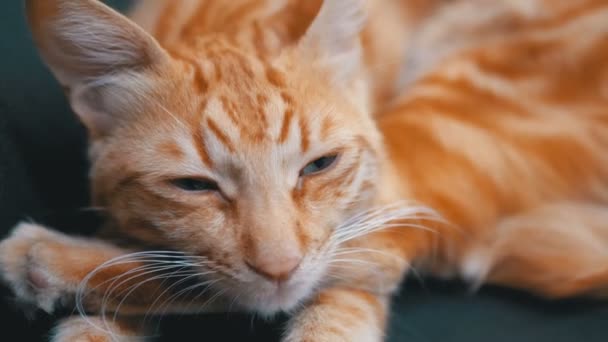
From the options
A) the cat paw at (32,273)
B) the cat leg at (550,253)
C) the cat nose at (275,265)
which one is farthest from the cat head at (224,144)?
the cat leg at (550,253)

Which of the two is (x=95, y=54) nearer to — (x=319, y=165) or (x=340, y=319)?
(x=319, y=165)

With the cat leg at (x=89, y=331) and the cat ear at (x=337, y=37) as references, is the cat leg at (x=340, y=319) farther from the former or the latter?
the cat ear at (x=337, y=37)

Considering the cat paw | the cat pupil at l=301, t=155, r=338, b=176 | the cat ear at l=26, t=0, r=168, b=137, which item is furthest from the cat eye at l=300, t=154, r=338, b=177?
the cat paw

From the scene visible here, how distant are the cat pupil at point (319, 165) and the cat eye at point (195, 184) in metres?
0.14

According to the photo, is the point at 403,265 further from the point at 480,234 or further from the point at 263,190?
the point at 263,190

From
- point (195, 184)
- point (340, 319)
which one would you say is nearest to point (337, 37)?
point (195, 184)

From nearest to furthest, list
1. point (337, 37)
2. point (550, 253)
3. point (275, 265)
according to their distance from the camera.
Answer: point (275, 265), point (337, 37), point (550, 253)

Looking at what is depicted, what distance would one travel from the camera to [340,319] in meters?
1.02

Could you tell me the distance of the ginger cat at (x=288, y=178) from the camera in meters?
0.95

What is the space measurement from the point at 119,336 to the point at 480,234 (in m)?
0.68

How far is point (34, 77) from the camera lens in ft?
4.13

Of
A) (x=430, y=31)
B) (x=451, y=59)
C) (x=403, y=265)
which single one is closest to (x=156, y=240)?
(x=403, y=265)

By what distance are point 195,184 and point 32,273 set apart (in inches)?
10.2

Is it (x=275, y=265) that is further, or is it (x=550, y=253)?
(x=550, y=253)
